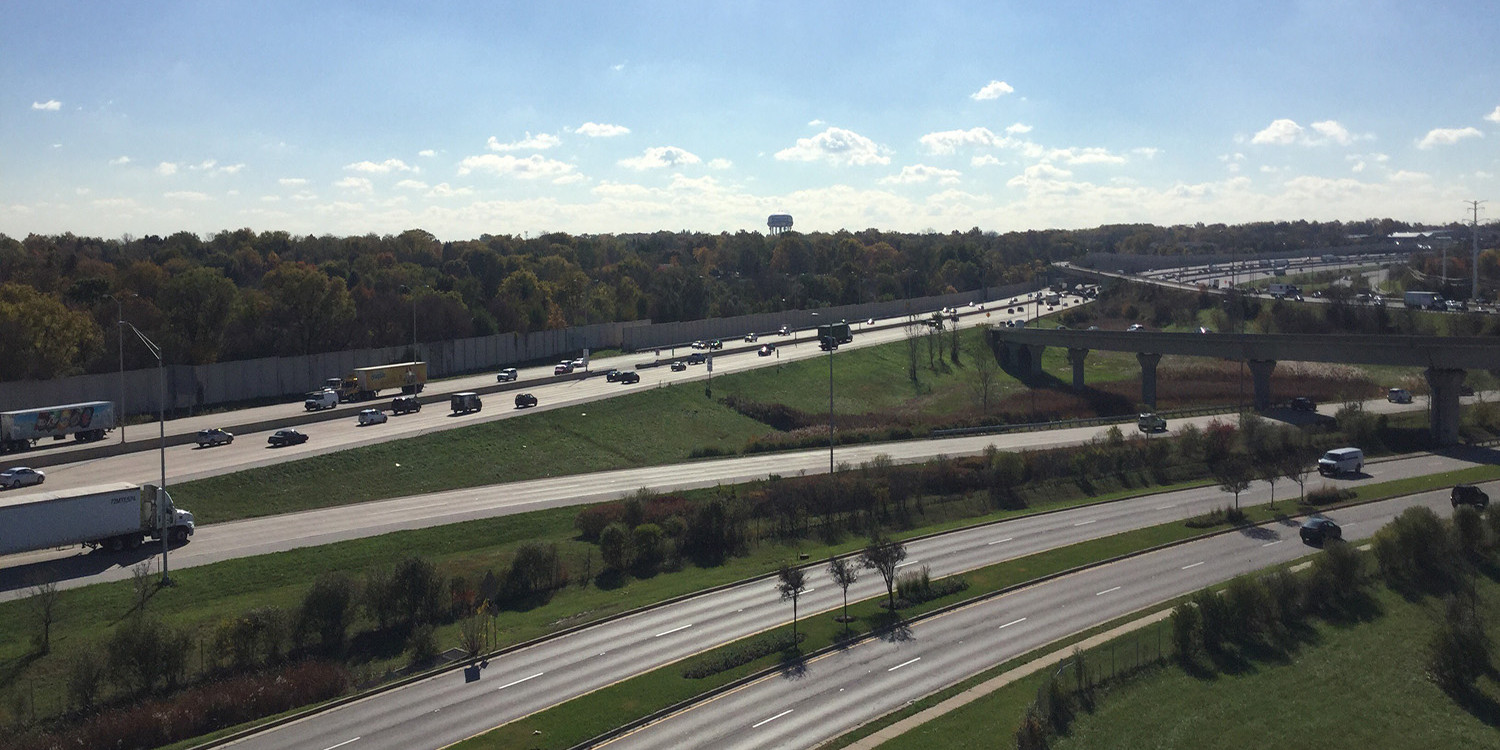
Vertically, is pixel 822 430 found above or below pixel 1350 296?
below

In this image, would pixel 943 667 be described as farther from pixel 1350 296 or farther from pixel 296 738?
pixel 1350 296

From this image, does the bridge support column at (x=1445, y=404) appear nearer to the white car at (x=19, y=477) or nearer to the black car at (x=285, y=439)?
the black car at (x=285, y=439)

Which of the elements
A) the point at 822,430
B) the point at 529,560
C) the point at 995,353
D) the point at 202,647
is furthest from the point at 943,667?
the point at 995,353

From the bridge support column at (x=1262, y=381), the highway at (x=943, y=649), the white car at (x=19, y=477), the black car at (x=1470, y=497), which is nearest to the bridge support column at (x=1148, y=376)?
the bridge support column at (x=1262, y=381)

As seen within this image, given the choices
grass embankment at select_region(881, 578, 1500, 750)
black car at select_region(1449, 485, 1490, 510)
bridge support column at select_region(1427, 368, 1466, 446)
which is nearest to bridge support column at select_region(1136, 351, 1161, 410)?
bridge support column at select_region(1427, 368, 1466, 446)

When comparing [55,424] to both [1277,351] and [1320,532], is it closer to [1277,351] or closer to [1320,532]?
[1320,532]

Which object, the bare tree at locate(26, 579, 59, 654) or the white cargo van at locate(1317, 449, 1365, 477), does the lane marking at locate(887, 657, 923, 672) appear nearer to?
the bare tree at locate(26, 579, 59, 654)

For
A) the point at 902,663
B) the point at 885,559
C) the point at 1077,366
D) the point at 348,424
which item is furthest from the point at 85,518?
the point at 1077,366
